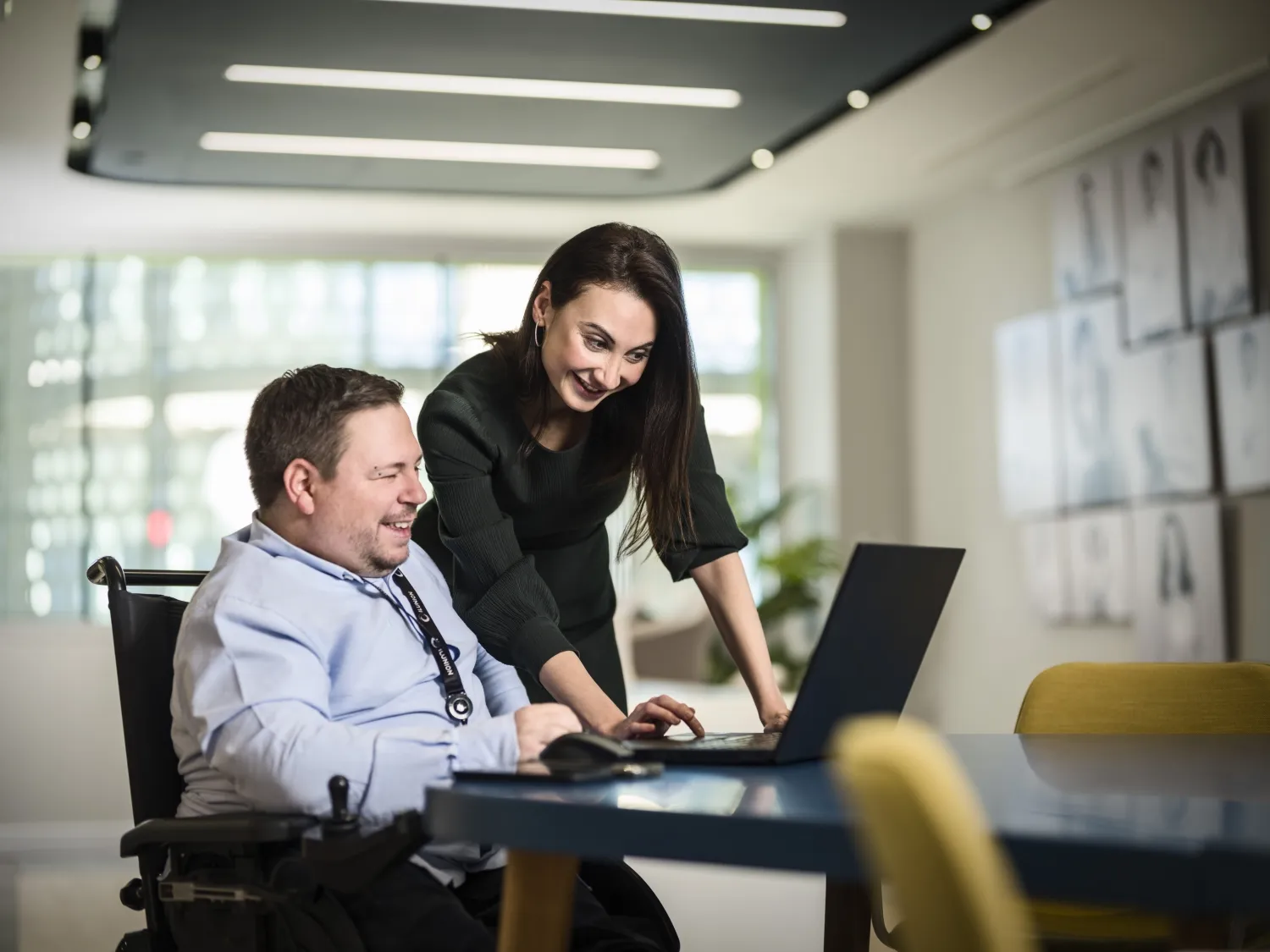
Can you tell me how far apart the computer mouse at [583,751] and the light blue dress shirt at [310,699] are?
0.20ft

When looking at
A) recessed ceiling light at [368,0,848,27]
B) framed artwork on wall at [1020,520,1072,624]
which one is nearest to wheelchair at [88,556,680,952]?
recessed ceiling light at [368,0,848,27]

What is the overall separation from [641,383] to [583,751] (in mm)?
847

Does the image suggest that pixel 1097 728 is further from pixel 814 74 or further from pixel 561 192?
pixel 561 192

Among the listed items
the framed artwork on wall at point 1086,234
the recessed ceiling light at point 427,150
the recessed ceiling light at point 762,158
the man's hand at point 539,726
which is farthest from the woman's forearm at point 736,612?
the recessed ceiling light at point 762,158

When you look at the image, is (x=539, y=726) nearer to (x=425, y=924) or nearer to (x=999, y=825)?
(x=425, y=924)

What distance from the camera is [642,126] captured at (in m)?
6.83

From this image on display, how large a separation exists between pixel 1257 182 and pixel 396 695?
5.26m

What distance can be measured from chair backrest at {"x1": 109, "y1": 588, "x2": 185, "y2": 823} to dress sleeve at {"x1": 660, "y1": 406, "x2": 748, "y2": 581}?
2.38 feet

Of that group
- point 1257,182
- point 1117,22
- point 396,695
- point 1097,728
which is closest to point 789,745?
point 396,695

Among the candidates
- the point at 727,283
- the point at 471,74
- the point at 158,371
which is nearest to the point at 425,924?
the point at 471,74

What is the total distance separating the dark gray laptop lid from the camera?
1.32 m

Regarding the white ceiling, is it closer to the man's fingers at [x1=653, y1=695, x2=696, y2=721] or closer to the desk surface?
the man's fingers at [x1=653, y1=695, x2=696, y2=721]

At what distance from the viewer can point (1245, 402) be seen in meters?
5.83

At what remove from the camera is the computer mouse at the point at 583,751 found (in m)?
1.33
